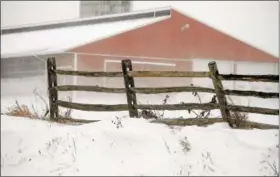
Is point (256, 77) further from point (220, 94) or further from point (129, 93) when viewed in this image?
point (129, 93)

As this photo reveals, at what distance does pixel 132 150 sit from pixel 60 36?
6476mm

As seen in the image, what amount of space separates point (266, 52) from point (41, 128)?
673 centimetres

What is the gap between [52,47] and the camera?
8.62 m

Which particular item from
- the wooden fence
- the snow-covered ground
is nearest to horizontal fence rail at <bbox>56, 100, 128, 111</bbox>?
the wooden fence

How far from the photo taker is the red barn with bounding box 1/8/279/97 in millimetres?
8469

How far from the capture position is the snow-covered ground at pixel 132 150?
307 centimetres

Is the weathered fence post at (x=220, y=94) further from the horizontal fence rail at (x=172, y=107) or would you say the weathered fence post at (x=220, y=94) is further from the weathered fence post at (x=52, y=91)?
the weathered fence post at (x=52, y=91)

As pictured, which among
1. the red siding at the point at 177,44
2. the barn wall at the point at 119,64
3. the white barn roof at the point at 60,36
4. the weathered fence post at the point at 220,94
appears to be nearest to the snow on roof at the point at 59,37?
the white barn roof at the point at 60,36

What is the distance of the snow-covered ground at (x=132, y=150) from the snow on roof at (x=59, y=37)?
16.1 ft

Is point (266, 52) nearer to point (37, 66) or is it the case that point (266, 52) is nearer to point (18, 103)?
point (37, 66)

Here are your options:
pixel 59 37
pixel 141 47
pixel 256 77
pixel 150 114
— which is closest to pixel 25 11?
pixel 150 114

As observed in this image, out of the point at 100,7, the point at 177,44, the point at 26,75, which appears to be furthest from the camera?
the point at 100,7

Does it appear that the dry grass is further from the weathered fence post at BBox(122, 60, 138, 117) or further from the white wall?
the white wall

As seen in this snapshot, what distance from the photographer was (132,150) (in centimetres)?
338
